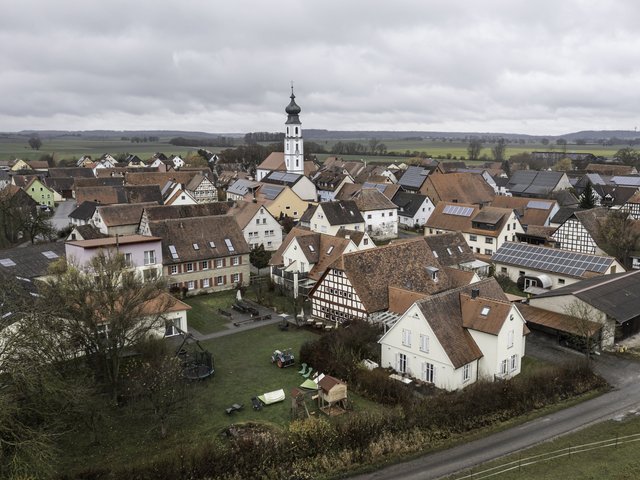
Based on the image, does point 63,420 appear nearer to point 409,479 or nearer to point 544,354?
point 409,479

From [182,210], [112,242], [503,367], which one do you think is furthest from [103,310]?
[182,210]

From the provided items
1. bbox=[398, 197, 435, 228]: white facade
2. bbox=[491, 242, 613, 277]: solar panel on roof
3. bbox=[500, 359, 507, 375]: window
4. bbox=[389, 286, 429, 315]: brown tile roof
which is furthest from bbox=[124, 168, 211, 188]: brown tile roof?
Result: bbox=[500, 359, 507, 375]: window

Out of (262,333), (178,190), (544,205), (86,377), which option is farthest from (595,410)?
(178,190)

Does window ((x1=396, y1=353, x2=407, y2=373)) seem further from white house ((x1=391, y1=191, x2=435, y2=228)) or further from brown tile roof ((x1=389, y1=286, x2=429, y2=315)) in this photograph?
white house ((x1=391, y1=191, x2=435, y2=228))

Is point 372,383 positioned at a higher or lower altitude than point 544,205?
lower

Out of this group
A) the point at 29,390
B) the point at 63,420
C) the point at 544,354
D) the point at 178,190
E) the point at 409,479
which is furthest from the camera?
the point at 178,190

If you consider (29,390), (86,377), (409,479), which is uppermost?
(29,390)
